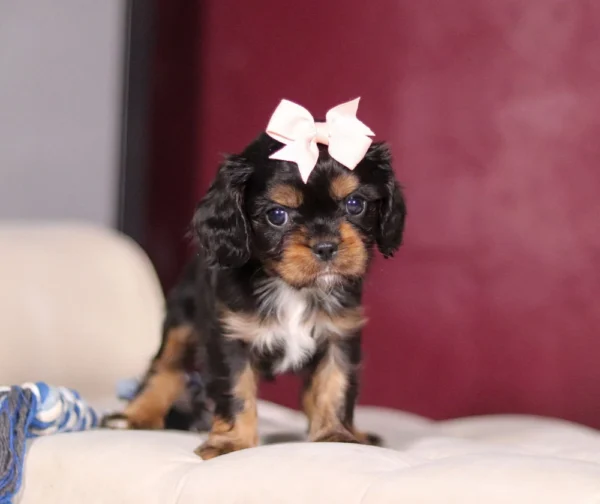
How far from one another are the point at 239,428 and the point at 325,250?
1.74ft

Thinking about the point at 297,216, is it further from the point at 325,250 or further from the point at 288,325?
the point at 288,325

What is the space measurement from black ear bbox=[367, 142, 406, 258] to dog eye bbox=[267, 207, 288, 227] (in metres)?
0.32

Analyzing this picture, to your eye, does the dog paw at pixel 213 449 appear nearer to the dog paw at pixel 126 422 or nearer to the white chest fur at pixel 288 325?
the white chest fur at pixel 288 325

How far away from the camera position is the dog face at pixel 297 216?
2260 mm

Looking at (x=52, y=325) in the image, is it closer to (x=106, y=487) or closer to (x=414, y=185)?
(x=106, y=487)

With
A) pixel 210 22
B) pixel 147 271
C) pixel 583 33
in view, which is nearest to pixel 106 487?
pixel 147 271

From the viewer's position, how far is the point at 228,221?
2393 mm

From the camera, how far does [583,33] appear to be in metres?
3.62

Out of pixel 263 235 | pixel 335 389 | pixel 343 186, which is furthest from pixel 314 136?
pixel 335 389

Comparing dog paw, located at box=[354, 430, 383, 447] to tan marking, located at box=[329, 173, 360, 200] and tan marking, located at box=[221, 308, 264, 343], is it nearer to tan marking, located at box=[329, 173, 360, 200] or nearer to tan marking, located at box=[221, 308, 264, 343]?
tan marking, located at box=[221, 308, 264, 343]

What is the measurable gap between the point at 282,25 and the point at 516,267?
1.62m

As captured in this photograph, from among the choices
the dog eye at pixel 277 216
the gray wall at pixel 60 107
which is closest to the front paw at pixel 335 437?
the dog eye at pixel 277 216

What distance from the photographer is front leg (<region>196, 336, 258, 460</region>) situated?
7.84 feet

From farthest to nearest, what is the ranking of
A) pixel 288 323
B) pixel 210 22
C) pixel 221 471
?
pixel 210 22, pixel 288 323, pixel 221 471
